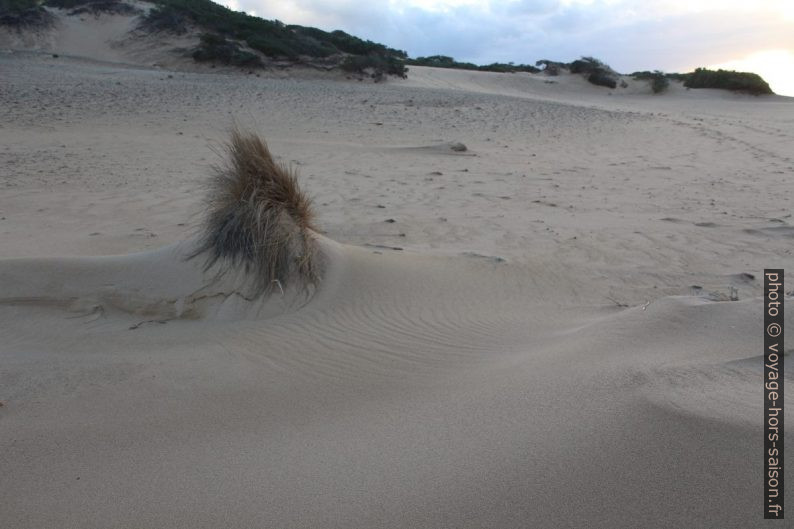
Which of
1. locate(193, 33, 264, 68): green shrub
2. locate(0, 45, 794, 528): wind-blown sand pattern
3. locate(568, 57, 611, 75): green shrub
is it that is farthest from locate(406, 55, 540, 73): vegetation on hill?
locate(0, 45, 794, 528): wind-blown sand pattern

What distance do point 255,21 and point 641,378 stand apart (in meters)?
26.2

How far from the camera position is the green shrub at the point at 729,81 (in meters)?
26.3

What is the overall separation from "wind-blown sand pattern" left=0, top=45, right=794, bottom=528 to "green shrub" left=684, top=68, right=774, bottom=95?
21675 mm

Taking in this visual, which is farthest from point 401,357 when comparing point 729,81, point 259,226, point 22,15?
point 729,81

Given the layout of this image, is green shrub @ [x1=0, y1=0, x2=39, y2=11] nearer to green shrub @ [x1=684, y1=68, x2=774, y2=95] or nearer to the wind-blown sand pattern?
the wind-blown sand pattern

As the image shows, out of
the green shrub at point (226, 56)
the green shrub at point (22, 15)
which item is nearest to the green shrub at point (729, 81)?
the green shrub at point (226, 56)

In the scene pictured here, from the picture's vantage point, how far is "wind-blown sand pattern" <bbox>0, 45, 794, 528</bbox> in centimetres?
205

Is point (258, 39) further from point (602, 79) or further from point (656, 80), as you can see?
point (656, 80)

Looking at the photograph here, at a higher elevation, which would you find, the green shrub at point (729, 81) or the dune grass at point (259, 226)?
the green shrub at point (729, 81)

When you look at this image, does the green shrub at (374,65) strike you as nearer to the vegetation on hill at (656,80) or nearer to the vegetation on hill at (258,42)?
the vegetation on hill at (258,42)

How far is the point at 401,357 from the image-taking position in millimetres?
3299

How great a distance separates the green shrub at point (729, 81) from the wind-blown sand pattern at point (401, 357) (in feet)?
71.1

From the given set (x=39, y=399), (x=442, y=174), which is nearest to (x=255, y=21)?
(x=442, y=174)

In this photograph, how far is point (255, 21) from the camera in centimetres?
2520
